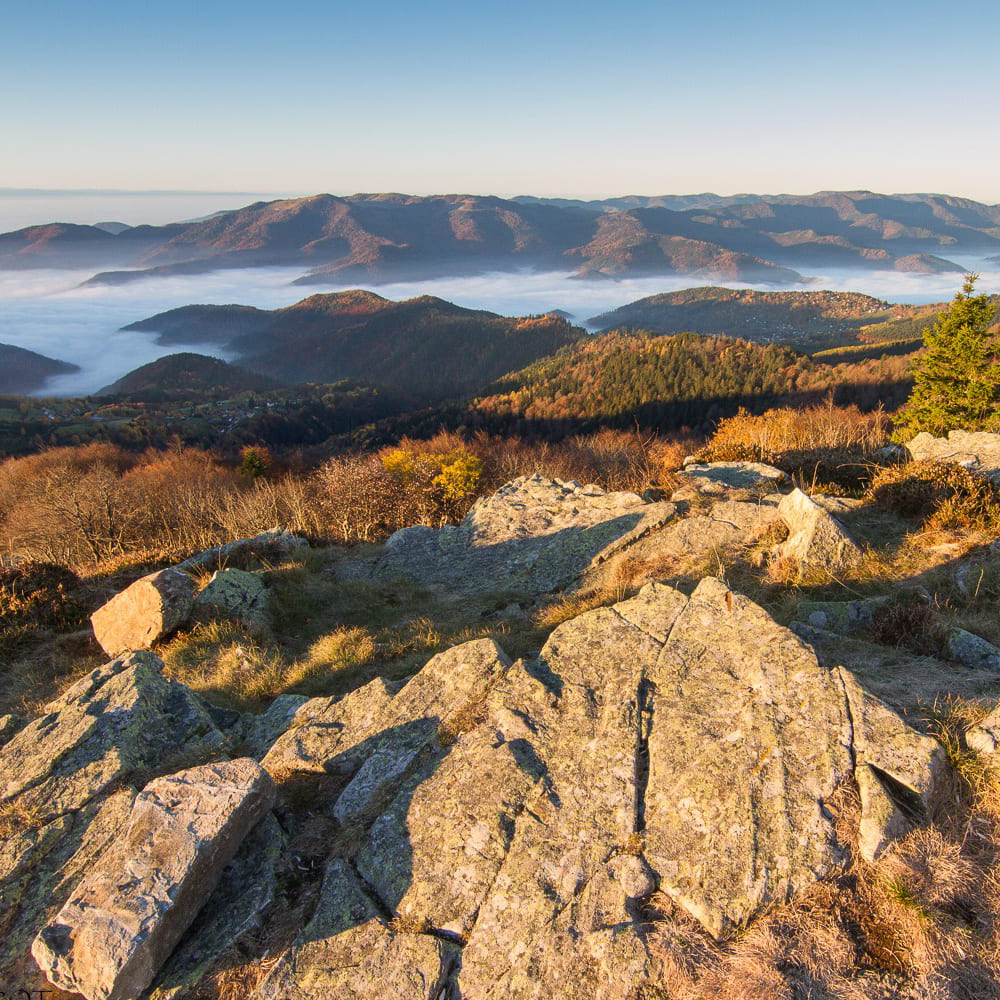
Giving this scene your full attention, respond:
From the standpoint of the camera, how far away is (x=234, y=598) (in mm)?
10781

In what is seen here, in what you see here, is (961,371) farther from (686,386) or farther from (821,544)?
(686,386)

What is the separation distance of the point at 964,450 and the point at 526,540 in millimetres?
10260

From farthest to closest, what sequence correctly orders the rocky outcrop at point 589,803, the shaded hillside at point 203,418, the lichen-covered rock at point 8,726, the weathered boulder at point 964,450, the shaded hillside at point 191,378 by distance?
1. the shaded hillside at point 191,378
2. the shaded hillside at point 203,418
3. the weathered boulder at point 964,450
4. the lichen-covered rock at point 8,726
5. the rocky outcrop at point 589,803

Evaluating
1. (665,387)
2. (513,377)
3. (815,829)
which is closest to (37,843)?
(815,829)

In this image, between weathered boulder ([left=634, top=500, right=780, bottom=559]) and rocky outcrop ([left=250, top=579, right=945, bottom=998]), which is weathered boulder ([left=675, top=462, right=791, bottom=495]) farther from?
rocky outcrop ([left=250, top=579, right=945, bottom=998])

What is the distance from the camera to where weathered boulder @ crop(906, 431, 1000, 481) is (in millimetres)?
12039

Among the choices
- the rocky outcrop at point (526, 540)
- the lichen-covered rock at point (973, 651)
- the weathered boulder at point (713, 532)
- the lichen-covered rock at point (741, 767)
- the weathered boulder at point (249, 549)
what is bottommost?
the weathered boulder at point (249, 549)

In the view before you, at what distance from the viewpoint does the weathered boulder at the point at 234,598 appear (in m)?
10.5

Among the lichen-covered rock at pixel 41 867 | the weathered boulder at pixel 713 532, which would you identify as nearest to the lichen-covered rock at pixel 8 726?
the lichen-covered rock at pixel 41 867

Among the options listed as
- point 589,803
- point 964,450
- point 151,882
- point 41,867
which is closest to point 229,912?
point 151,882

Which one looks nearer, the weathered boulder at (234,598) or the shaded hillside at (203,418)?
the weathered boulder at (234,598)

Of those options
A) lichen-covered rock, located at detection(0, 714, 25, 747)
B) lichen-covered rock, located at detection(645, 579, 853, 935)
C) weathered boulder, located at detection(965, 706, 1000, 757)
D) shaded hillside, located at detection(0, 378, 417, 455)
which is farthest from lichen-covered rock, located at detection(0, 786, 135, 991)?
shaded hillside, located at detection(0, 378, 417, 455)

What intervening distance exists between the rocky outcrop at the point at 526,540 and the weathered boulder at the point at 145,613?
14.2 feet

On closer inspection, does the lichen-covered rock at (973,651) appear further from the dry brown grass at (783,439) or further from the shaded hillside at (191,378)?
the shaded hillside at (191,378)
